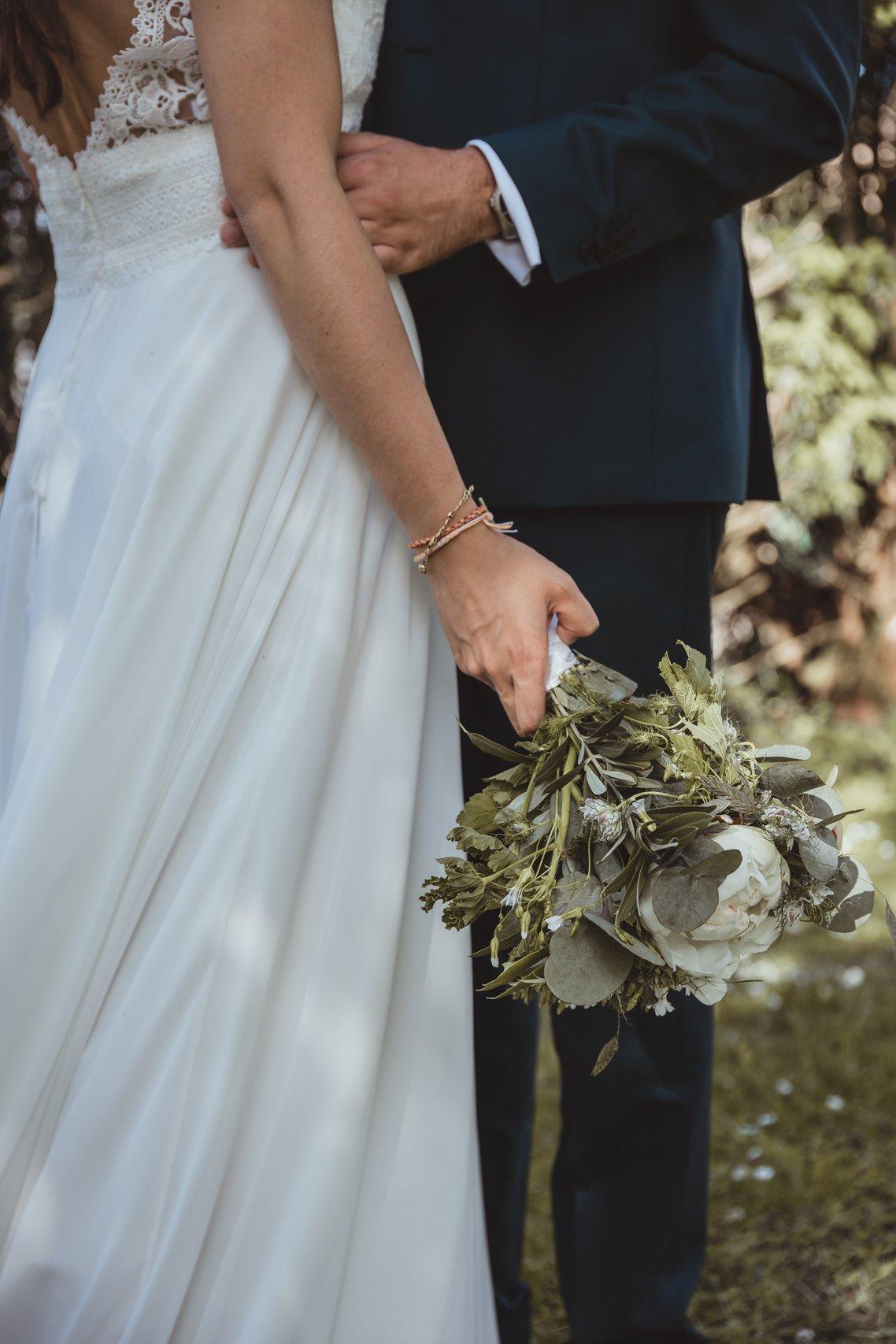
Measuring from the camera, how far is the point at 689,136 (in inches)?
57.4

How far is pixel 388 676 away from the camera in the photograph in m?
1.43

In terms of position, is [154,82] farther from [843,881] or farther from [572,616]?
[843,881]

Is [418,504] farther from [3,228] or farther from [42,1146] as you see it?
[3,228]

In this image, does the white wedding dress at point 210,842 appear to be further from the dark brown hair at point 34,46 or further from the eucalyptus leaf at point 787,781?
the eucalyptus leaf at point 787,781

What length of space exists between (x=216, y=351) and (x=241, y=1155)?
2.79 ft

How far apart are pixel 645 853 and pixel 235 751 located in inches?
18.1

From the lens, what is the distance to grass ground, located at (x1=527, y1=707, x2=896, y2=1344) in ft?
7.22

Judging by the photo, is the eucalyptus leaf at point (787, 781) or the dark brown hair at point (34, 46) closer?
the eucalyptus leaf at point (787, 781)

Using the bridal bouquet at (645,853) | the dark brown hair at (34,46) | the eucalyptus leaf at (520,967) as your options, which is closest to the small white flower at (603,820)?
the bridal bouquet at (645,853)

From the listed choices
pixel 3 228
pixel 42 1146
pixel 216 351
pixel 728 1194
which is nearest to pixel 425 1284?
pixel 42 1146

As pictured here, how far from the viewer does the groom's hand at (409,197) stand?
139 cm

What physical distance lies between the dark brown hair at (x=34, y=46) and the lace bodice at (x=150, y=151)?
6cm

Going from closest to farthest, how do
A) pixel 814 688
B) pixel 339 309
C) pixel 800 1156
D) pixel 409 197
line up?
pixel 339 309 → pixel 409 197 → pixel 800 1156 → pixel 814 688

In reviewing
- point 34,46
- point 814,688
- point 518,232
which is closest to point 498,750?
point 518,232
